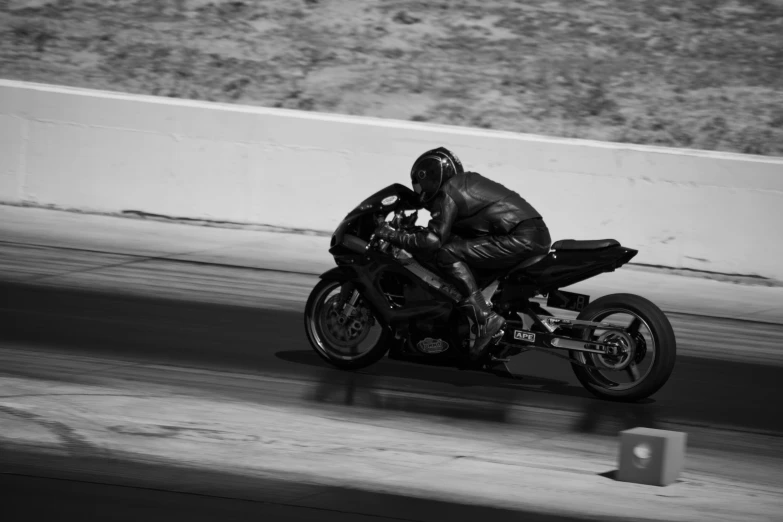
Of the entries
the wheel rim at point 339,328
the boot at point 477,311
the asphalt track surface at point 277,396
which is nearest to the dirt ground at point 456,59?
the asphalt track surface at point 277,396

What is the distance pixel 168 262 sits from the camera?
14.0 m

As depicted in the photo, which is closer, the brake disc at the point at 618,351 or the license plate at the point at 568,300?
the brake disc at the point at 618,351

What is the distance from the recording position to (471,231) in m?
9.18

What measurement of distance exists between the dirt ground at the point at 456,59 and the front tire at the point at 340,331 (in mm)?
8232

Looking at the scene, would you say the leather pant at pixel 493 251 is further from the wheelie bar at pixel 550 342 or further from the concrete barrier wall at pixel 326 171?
the concrete barrier wall at pixel 326 171

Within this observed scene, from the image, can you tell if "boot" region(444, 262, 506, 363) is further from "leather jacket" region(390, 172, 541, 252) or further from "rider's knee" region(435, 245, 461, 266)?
"leather jacket" region(390, 172, 541, 252)

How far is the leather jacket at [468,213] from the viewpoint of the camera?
8961 mm

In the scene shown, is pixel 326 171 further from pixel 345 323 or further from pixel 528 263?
pixel 528 263

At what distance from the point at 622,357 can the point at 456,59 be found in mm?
10825

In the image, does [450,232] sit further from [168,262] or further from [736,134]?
[736,134]

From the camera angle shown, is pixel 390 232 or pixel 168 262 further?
pixel 168 262

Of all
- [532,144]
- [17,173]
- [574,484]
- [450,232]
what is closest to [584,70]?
[532,144]

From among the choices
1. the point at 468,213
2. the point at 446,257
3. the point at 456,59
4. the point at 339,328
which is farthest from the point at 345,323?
the point at 456,59

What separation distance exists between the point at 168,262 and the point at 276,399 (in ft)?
18.8
